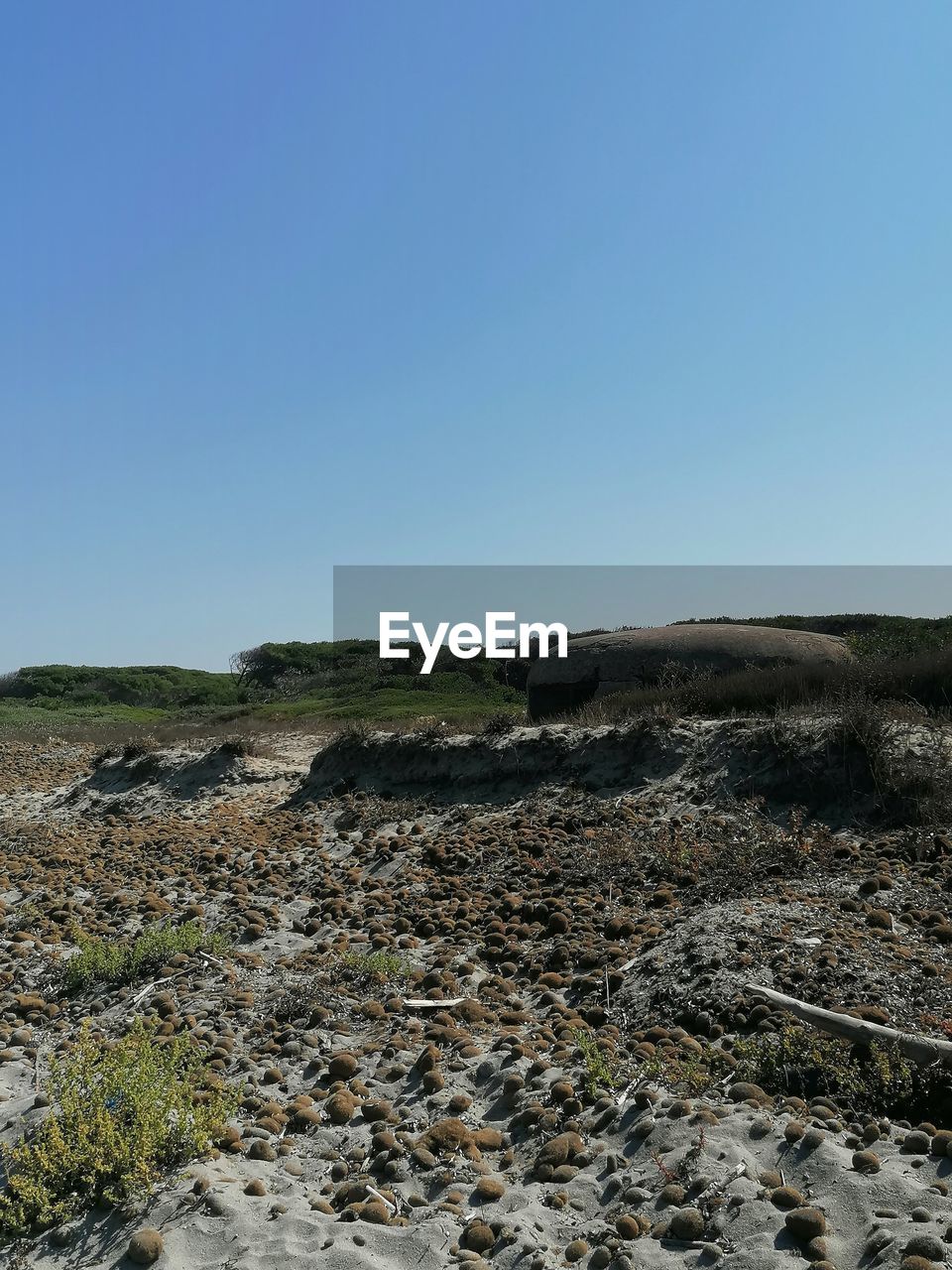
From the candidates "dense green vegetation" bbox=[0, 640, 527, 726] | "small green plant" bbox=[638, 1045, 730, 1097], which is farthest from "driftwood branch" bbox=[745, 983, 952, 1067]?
"dense green vegetation" bbox=[0, 640, 527, 726]

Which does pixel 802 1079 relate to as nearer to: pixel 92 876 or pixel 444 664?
pixel 92 876

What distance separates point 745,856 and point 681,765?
233 cm

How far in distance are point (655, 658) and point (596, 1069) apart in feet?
32.8

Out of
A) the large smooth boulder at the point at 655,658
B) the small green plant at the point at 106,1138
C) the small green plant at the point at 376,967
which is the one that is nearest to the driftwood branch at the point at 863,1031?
the small green plant at the point at 376,967

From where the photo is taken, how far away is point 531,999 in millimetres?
5258

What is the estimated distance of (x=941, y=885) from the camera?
5.78m

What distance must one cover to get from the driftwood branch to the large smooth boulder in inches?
339

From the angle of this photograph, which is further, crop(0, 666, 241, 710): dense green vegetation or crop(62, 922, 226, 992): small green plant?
crop(0, 666, 241, 710): dense green vegetation

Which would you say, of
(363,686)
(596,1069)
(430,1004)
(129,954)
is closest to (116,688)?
(363,686)

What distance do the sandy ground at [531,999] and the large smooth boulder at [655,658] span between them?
128 inches

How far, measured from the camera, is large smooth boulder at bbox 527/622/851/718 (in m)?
13.2

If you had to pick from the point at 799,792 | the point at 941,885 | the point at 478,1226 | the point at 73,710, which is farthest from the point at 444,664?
the point at 478,1226

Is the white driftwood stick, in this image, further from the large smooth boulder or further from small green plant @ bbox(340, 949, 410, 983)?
the large smooth boulder

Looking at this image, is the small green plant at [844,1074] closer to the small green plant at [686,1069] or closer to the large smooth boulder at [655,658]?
the small green plant at [686,1069]
